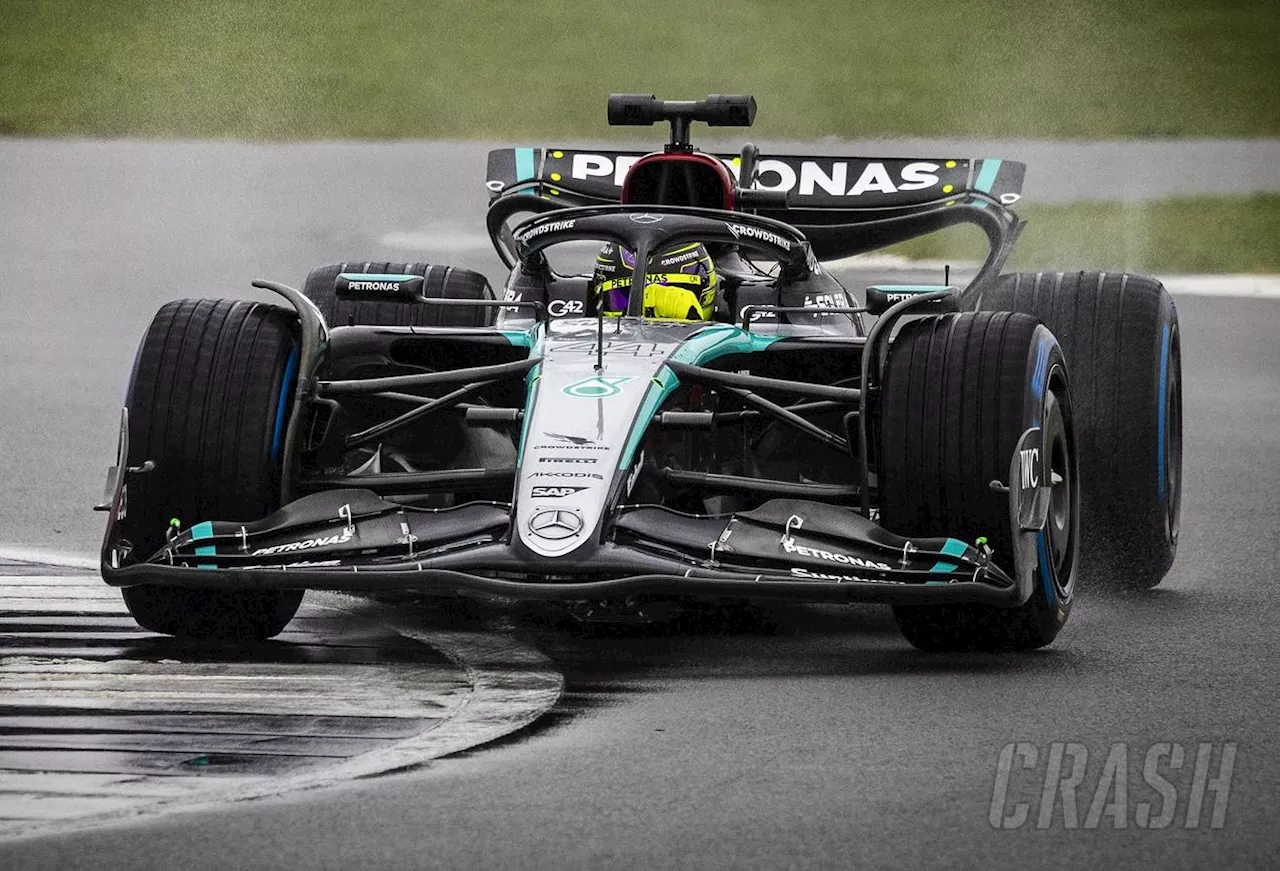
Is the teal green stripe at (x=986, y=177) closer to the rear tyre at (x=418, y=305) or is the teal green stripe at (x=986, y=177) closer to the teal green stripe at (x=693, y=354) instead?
the rear tyre at (x=418, y=305)

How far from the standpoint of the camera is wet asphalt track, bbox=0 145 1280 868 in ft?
15.3

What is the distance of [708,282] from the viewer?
Answer: 28.8 feet

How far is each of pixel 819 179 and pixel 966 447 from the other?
432 cm

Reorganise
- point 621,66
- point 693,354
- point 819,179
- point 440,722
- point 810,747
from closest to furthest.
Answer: point 810,747 < point 440,722 < point 693,354 < point 819,179 < point 621,66

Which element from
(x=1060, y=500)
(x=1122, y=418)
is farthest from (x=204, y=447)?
(x=1122, y=418)

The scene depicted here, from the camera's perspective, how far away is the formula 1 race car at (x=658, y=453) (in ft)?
21.5

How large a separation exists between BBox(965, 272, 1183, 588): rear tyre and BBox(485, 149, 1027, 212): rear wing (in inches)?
73.2

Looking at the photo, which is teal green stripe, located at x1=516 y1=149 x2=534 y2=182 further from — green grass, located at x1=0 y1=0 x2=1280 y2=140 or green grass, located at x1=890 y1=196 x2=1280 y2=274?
green grass, located at x1=0 y1=0 x2=1280 y2=140

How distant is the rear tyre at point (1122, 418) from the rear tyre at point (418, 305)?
105 inches

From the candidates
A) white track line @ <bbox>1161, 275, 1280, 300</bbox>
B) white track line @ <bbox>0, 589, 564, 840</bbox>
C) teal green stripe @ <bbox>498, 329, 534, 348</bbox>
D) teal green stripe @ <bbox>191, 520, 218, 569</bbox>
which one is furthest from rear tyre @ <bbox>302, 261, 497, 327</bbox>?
white track line @ <bbox>1161, 275, 1280, 300</bbox>

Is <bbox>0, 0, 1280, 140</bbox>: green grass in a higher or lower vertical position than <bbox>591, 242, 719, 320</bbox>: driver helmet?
higher

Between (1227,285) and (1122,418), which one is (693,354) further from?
(1227,285)

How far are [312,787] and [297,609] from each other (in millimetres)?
2537

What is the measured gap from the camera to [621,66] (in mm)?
28422
